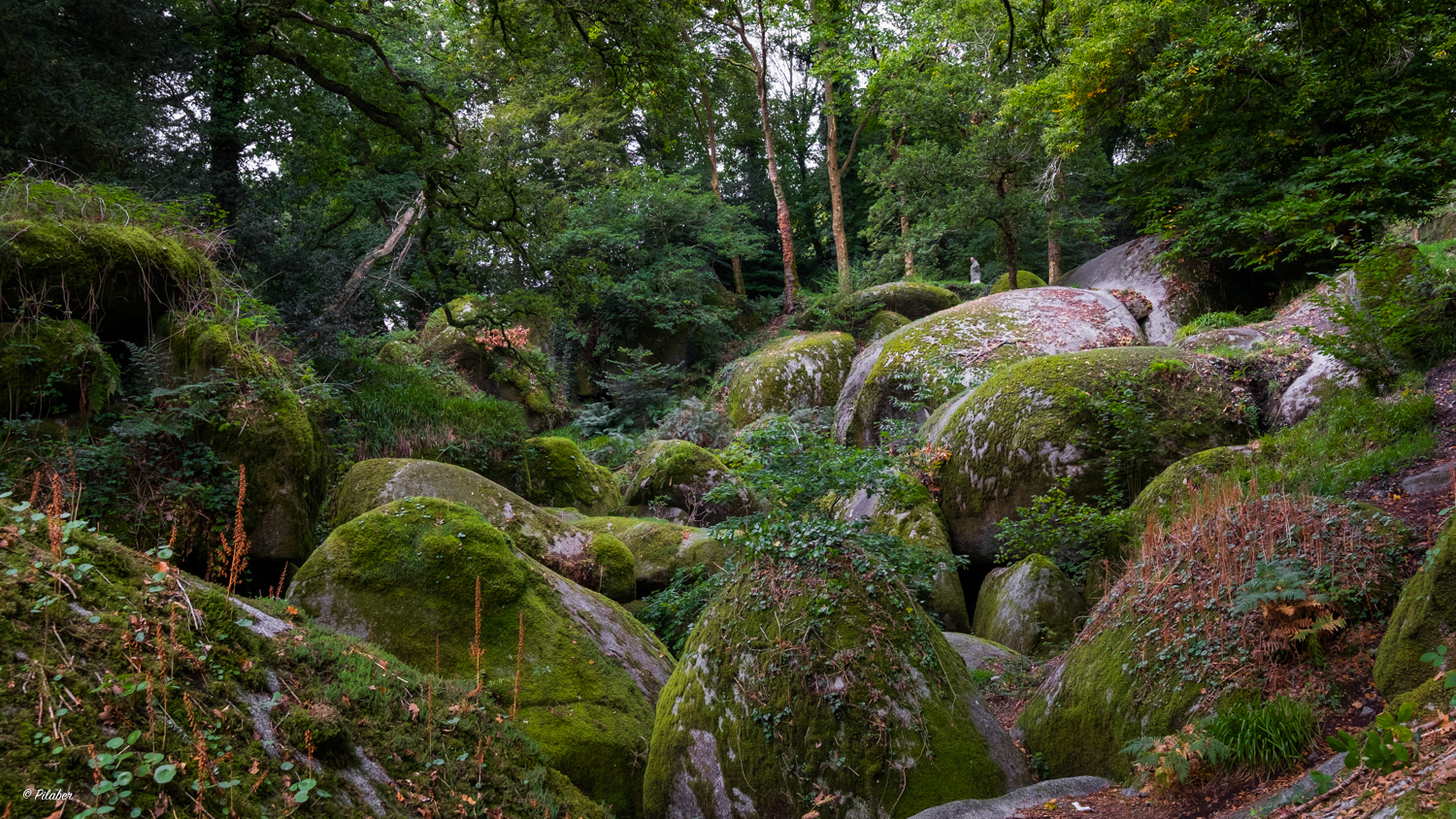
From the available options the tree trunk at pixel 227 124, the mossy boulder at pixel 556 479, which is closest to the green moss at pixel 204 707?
the mossy boulder at pixel 556 479

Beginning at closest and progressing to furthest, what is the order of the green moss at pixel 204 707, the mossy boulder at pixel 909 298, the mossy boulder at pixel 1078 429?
the green moss at pixel 204 707, the mossy boulder at pixel 1078 429, the mossy boulder at pixel 909 298

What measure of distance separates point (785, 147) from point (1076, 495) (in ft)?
84.0

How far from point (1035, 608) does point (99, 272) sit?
31.2ft

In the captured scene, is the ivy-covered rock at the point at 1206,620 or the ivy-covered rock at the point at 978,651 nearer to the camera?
the ivy-covered rock at the point at 1206,620

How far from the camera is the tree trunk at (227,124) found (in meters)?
10.5

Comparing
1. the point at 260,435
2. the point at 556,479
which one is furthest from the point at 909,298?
the point at 260,435

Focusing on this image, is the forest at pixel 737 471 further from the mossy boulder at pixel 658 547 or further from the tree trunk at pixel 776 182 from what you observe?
the tree trunk at pixel 776 182

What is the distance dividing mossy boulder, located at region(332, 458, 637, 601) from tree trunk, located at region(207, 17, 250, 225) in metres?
5.70

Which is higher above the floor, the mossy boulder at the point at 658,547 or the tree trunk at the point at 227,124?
the tree trunk at the point at 227,124

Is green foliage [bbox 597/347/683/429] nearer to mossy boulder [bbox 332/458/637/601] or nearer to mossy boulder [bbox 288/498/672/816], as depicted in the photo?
mossy boulder [bbox 332/458/637/601]

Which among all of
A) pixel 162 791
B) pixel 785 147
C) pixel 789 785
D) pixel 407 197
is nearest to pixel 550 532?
pixel 789 785

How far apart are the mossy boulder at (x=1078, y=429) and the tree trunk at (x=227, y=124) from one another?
11056 millimetres

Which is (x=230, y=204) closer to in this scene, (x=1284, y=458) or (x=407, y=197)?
(x=407, y=197)

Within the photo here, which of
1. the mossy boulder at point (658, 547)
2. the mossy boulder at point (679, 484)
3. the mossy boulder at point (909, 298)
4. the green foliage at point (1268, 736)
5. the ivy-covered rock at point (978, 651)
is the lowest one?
the ivy-covered rock at point (978, 651)
